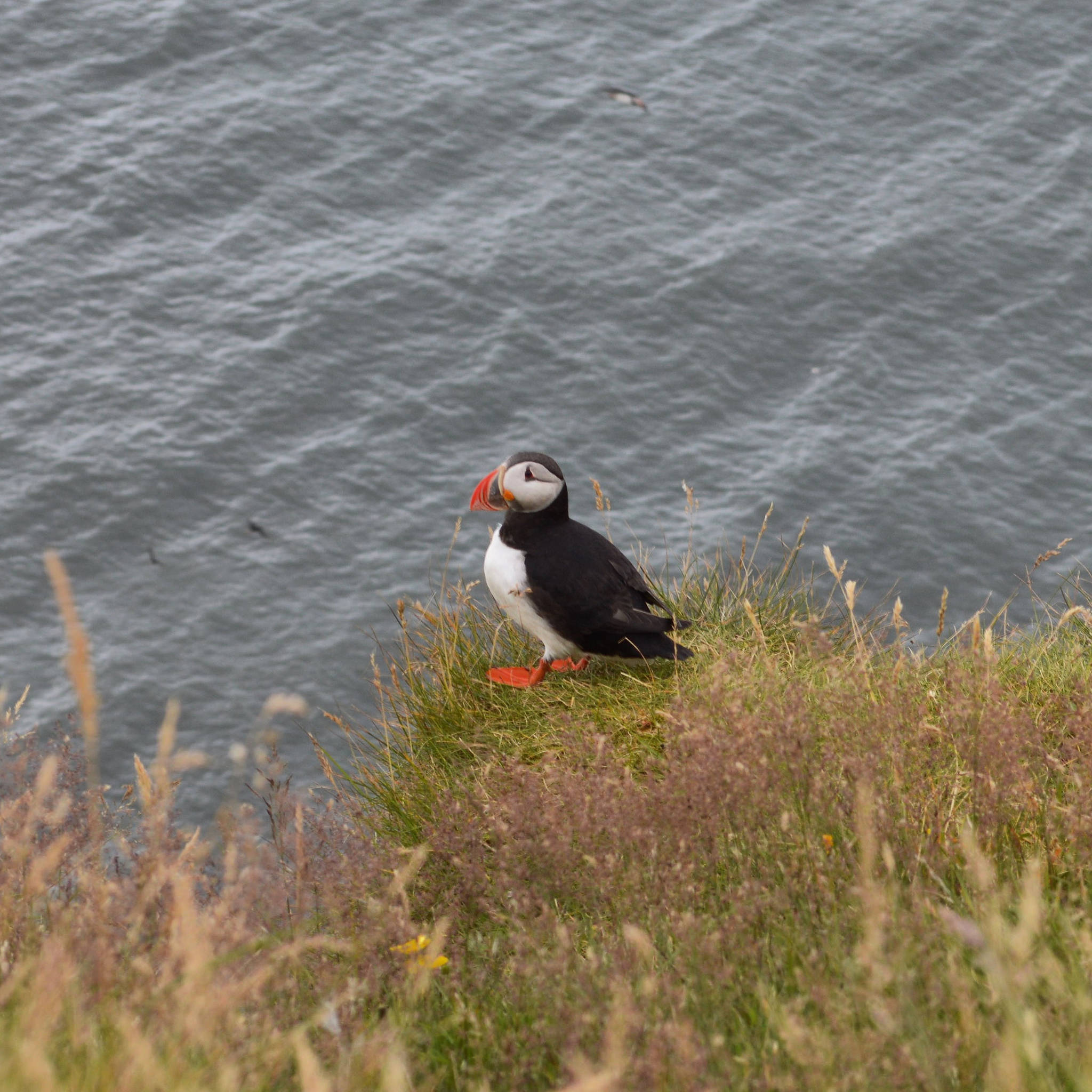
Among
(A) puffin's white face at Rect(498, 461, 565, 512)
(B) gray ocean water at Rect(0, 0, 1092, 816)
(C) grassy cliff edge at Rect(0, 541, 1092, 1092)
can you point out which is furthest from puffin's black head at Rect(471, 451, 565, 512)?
(B) gray ocean water at Rect(0, 0, 1092, 816)

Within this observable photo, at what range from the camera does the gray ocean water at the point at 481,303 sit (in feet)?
52.8

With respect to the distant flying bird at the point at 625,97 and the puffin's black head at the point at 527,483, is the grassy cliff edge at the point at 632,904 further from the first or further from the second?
the distant flying bird at the point at 625,97

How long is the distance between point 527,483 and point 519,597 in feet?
1.64

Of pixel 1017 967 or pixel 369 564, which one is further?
pixel 369 564

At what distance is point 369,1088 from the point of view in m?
2.81

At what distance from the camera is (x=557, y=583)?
5.81m

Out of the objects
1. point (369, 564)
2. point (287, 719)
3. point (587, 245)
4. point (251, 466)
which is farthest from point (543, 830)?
point (587, 245)

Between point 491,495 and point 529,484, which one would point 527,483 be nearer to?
point 529,484

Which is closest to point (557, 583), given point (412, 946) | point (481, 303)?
point (412, 946)

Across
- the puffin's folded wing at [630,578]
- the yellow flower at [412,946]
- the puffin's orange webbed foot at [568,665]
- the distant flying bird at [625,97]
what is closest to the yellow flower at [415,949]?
the yellow flower at [412,946]

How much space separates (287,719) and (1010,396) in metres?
10.6

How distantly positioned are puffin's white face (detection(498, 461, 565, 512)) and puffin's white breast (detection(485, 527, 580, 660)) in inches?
9.7

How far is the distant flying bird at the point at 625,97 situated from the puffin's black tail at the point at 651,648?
18.4 m

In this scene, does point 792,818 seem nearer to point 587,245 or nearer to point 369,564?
point 369,564
